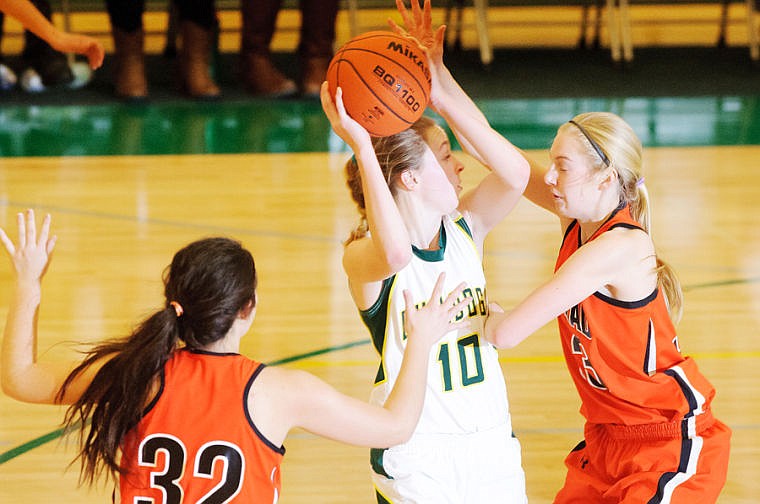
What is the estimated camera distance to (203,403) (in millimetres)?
2070

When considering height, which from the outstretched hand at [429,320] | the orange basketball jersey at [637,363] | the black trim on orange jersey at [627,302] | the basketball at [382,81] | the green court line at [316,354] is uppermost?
the basketball at [382,81]

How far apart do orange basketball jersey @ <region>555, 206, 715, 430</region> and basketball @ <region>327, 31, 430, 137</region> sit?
0.56 m

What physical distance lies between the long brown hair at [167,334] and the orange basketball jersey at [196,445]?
0.11ft

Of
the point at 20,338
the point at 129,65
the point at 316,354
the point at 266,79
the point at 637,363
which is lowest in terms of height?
the point at 266,79

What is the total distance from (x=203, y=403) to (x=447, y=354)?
30.4 inches

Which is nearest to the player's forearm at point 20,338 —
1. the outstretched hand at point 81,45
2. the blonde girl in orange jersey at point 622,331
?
the blonde girl in orange jersey at point 622,331

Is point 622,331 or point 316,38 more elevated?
point 622,331

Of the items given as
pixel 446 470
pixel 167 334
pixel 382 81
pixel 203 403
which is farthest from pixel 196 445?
pixel 382 81

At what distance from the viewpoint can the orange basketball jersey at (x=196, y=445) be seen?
80.9 inches

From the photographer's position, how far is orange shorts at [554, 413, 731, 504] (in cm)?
264

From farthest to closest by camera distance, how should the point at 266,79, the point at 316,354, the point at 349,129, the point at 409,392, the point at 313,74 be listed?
1. the point at 266,79
2. the point at 313,74
3. the point at 316,354
4. the point at 349,129
5. the point at 409,392

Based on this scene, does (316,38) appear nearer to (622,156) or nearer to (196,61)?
(196,61)

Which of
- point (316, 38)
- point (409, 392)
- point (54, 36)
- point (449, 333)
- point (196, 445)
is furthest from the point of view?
point (316, 38)

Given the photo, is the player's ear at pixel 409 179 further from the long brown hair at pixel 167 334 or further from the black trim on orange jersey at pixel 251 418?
the black trim on orange jersey at pixel 251 418
